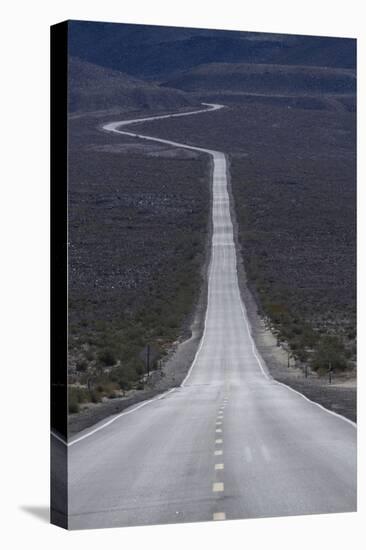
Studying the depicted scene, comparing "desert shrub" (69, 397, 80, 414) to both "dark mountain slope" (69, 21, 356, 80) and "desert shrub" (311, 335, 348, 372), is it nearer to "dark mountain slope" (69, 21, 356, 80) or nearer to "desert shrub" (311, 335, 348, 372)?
"desert shrub" (311, 335, 348, 372)

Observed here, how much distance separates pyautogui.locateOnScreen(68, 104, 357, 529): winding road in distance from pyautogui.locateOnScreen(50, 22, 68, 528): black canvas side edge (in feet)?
1.07

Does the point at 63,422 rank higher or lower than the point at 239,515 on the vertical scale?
higher

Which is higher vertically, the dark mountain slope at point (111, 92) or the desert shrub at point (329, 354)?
the dark mountain slope at point (111, 92)

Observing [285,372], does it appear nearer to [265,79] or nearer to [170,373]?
[170,373]

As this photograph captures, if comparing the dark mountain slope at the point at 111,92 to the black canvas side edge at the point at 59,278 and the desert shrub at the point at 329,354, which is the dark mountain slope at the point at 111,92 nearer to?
the black canvas side edge at the point at 59,278

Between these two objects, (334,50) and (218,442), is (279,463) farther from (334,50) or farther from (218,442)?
(334,50)

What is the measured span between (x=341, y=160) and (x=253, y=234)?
217cm

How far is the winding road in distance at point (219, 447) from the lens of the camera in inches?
944

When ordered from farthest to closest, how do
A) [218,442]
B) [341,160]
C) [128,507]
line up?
[341,160] < [218,442] < [128,507]

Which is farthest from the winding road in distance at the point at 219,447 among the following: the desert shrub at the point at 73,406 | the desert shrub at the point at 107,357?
the desert shrub at the point at 107,357

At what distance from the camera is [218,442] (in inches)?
1000

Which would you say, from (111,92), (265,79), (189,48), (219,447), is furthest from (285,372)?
(189,48)

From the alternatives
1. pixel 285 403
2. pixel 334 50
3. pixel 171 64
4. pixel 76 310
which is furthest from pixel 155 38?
pixel 285 403

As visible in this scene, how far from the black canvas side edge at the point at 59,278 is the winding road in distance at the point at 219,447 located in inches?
12.8
